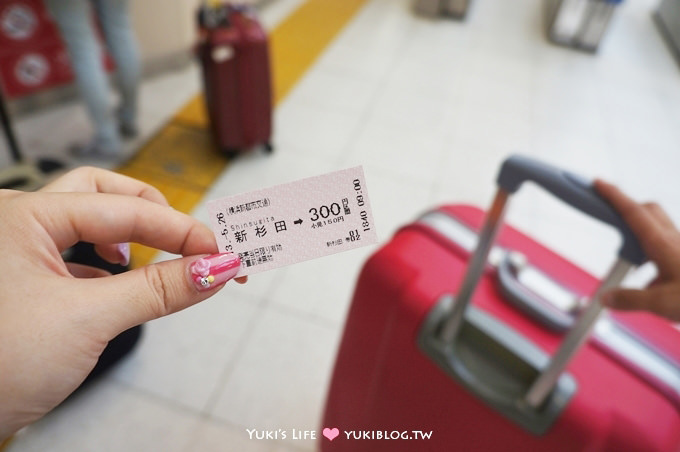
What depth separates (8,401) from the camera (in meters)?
0.39

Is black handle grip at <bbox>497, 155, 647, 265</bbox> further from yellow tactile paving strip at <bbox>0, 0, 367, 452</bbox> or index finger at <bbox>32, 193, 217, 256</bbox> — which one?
yellow tactile paving strip at <bbox>0, 0, 367, 452</bbox>

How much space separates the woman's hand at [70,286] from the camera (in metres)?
0.40

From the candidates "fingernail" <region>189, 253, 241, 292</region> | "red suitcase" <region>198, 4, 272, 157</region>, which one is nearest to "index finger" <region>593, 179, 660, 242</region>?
"fingernail" <region>189, 253, 241, 292</region>

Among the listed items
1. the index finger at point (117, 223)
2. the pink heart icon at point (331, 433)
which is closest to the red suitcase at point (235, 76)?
the pink heart icon at point (331, 433)

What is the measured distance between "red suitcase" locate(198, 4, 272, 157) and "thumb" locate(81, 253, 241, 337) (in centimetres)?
160

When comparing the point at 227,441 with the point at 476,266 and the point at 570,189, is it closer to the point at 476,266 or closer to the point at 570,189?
the point at 476,266

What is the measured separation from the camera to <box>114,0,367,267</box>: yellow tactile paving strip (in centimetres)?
167

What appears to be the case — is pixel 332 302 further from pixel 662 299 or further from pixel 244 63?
pixel 662 299

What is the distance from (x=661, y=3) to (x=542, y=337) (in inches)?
213

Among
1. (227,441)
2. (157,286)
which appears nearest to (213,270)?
(157,286)

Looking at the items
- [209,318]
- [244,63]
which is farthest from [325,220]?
[244,63]

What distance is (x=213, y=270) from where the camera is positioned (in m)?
0.43

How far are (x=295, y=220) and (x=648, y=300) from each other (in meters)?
0.41

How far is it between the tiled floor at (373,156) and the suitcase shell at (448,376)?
375 millimetres
